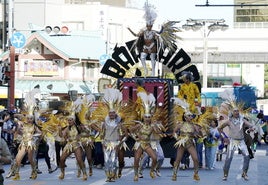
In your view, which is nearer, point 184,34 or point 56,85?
point 56,85

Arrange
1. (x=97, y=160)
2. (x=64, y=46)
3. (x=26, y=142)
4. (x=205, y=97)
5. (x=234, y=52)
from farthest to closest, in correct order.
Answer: (x=234, y=52) → (x=64, y=46) → (x=205, y=97) → (x=97, y=160) → (x=26, y=142)

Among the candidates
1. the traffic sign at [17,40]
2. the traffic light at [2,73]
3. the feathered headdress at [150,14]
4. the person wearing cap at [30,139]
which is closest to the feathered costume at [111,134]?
the person wearing cap at [30,139]

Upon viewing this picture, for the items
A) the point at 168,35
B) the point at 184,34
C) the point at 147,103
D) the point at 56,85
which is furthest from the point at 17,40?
the point at 184,34

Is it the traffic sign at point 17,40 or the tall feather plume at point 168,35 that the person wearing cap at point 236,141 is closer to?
the tall feather plume at point 168,35

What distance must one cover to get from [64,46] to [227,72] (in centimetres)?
2193

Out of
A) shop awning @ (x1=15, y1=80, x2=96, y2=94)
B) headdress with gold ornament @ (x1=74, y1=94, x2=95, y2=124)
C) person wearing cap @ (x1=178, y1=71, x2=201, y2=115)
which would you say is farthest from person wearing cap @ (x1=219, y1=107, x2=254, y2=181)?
shop awning @ (x1=15, y1=80, x2=96, y2=94)

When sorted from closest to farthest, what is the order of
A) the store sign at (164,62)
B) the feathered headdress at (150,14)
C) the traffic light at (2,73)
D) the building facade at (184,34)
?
the feathered headdress at (150,14)
the store sign at (164,62)
the traffic light at (2,73)
the building facade at (184,34)

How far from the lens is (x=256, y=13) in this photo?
3947 inches

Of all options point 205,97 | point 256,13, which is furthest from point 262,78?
point 205,97

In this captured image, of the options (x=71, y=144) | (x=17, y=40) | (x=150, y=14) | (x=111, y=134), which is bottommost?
(x=71, y=144)

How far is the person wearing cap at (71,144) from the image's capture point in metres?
22.8

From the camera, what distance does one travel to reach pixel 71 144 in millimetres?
23047

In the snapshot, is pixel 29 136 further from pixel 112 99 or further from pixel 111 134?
pixel 112 99

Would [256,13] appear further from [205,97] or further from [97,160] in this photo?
[97,160]
